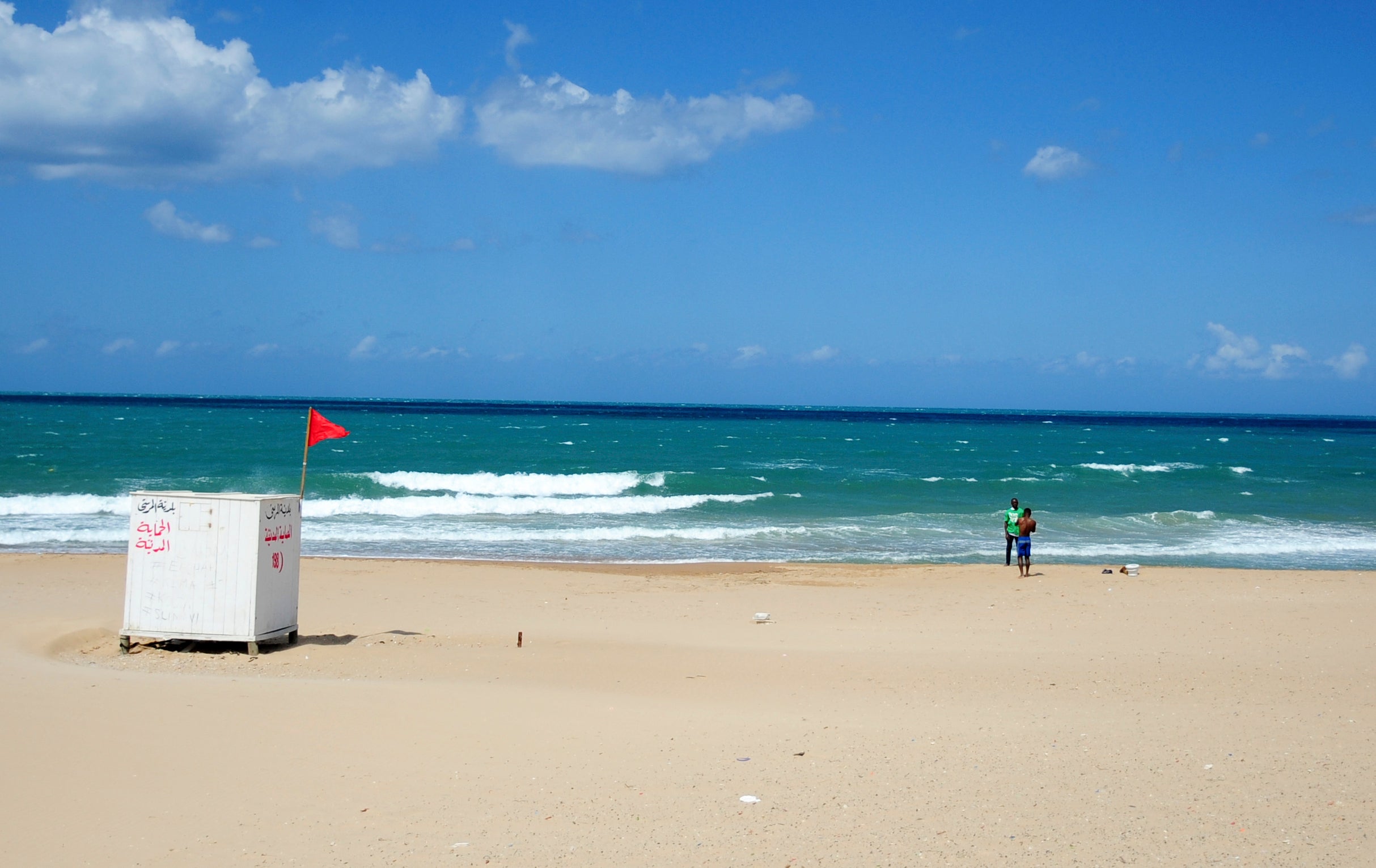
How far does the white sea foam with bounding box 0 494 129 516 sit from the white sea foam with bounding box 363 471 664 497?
8.60 meters

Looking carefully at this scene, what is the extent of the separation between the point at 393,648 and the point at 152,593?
90.8 inches

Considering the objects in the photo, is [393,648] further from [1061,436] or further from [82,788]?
[1061,436]

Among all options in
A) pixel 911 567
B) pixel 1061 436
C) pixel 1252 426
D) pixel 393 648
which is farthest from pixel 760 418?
pixel 393 648

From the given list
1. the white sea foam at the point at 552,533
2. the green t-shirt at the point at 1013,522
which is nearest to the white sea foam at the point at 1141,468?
the white sea foam at the point at 552,533

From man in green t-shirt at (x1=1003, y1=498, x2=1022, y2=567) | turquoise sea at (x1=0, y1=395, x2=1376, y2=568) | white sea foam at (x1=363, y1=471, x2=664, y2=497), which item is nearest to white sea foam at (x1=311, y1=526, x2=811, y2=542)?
turquoise sea at (x1=0, y1=395, x2=1376, y2=568)

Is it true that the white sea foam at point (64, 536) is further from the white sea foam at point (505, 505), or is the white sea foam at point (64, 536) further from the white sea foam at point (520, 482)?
the white sea foam at point (520, 482)

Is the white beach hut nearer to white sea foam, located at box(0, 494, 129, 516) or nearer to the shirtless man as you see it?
the shirtless man

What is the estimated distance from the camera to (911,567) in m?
18.8

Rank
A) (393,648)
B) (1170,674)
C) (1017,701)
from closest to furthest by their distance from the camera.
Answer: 1. (1017,701)
2. (1170,674)
3. (393,648)

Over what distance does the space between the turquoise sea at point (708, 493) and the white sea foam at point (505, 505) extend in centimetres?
11

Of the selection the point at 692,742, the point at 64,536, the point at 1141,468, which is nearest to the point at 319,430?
the point at 692,742

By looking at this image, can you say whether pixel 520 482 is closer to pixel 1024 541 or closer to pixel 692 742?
pixel 1024 541

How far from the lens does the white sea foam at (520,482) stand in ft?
112

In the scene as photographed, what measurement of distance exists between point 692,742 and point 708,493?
25.8 meters
